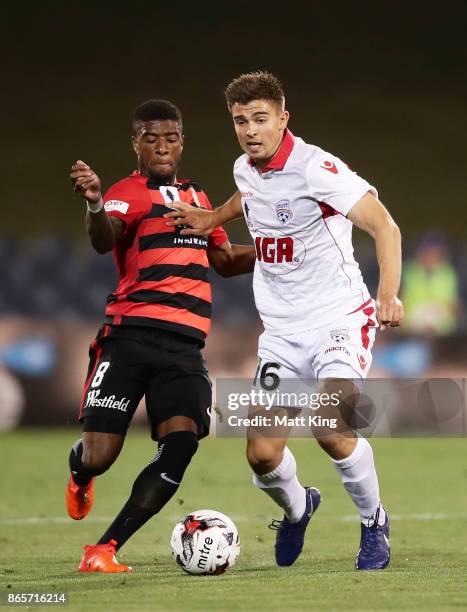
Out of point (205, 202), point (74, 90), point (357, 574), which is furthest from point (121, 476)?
point (74, 90)

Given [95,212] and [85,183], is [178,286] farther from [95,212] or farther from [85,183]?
[85,183]

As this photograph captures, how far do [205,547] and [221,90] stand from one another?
42.6ft

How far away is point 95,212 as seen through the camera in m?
5.19

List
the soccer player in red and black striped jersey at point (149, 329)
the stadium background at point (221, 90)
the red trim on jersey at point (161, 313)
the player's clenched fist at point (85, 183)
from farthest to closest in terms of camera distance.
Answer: the stadium background at point (221, 90) < the red trim on jersey at point (161, 313) < the soccer player in red and black striped jersey at point (149, 329) < the player's clenched fist at point (85, 183)

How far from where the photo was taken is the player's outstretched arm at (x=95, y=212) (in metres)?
5.08

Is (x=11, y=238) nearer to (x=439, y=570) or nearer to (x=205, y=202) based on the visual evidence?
(x=205, y=202)

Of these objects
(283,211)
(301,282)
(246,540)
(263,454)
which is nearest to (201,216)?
(283,211)

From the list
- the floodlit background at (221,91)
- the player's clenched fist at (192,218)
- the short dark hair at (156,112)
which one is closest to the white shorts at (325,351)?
the player's clenched fist at (192,218)

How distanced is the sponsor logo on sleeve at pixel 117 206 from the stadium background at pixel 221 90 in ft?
36.0

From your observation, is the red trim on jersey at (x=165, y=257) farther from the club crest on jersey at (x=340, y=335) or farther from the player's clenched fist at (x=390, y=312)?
the player's clenched fist at (x=390, y=312)

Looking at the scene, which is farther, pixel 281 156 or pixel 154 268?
pixel 154 268

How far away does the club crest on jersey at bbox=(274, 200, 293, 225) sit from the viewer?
534 centimetres

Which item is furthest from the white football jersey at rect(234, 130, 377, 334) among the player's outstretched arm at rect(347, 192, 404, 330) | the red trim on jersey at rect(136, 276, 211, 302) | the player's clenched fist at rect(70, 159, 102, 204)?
the player's clenched fist at rect(70, 159, 102, 204)

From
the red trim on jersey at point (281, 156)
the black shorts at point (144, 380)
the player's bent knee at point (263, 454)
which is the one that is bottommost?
the player's bent knee at point (263, 454)
